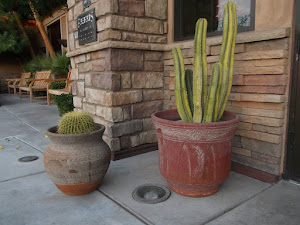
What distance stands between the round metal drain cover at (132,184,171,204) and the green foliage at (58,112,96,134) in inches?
24.2

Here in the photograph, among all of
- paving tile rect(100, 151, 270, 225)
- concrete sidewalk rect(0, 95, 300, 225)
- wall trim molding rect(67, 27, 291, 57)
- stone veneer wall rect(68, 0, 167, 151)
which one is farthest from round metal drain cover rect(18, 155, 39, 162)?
wall trim molding rect(67, 27, 291, 57)

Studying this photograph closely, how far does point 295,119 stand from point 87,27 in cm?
231

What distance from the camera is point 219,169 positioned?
1765 mm

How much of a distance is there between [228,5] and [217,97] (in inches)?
27.1

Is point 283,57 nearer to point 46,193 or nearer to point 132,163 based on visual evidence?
point 132,163

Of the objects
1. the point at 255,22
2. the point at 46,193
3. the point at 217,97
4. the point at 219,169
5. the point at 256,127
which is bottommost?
the point at 46,193

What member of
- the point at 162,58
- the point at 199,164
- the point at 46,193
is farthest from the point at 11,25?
the point at 199,164

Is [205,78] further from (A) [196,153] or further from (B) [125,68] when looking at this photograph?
(B) [125,68]

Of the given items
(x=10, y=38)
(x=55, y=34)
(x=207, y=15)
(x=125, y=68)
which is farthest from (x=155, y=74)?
(x=55, y=34)

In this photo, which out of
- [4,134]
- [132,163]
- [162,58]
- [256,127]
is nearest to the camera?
[256,127]

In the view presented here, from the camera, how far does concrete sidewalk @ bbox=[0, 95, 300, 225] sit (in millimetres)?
1582

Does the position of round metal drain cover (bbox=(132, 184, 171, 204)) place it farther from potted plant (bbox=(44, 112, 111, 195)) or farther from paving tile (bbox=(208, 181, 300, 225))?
paving tile (bbox=(208, 181, 300, 225))

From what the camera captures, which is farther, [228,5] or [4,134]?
[4,134]

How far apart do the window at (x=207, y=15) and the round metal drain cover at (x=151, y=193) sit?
61.3 inches
